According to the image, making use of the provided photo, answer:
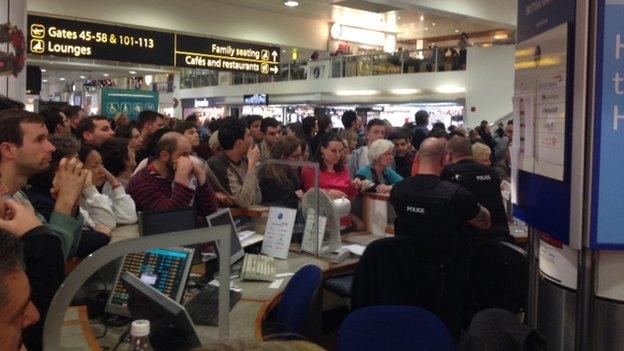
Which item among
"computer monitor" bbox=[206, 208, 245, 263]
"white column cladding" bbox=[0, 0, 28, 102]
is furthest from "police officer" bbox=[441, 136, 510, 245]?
"white column cladding" bbox=[0, 0, 28, 102]

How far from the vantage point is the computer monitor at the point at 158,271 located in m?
2.71

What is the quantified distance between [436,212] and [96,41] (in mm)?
6348

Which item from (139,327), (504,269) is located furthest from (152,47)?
(139,327)

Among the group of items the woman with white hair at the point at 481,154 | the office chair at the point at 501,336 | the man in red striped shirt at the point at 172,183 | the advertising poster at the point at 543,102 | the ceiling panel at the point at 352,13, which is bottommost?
the office chair at the point at 501,336

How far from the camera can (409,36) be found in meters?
22.2

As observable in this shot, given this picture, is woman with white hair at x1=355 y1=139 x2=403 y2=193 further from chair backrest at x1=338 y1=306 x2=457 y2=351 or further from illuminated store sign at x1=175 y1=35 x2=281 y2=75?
illuminated store sign at x1=175 y1=35 x2=281 y2=75

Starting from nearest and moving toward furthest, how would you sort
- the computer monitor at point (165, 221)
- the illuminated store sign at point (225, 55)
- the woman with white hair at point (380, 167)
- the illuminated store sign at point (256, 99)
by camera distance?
the computer monitor at point (165, 221) → the woman with white hair at point (380, 167) → the illuminated store sign at point (225, 55) → the illuminated store sign at point (256, 99)

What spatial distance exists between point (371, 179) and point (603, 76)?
9.69 ft

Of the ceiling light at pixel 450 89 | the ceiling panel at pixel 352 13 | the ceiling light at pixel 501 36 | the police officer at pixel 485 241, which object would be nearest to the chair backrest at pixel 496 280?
the police officer at pixel 485 241

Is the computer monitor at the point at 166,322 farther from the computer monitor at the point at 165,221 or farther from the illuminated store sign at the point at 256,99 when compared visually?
the illuminated store sign at the point at 256,99

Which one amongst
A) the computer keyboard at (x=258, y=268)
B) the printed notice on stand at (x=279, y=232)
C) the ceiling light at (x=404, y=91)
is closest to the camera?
the computer keyboard at (x=258, y=268)

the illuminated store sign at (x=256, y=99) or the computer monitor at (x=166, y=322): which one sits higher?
the illuminated store sign at (x=256, y=99)

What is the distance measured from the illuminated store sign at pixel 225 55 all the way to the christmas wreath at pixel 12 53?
3.96 m

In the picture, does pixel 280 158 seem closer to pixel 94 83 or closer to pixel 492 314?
pixel 492 314
